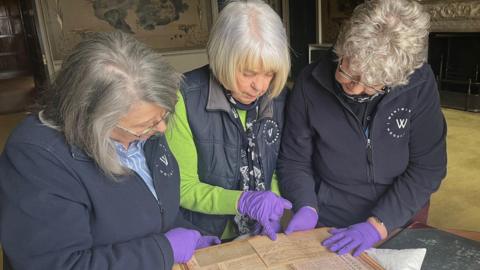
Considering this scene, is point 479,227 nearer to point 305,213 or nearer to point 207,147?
point 305,213

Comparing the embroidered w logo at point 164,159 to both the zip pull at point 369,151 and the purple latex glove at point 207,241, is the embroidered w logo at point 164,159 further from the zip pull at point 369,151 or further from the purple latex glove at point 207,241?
the zip pull at point 369,151

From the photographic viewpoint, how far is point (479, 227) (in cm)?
222

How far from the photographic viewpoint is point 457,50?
4.73 metres

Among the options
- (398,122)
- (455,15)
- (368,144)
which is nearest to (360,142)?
(368,144)

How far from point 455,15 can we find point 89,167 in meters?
4.85

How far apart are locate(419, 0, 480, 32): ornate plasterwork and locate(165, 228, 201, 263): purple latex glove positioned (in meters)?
4.54

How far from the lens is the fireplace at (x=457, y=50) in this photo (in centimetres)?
447

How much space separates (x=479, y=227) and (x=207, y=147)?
5.89 feet

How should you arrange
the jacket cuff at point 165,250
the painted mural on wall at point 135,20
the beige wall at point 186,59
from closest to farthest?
the jacket cuff at point 165,250 < the painted mural on wall at point 135,20 < the beige wall at point 186,59

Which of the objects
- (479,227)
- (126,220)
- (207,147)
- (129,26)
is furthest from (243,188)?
(129,26)

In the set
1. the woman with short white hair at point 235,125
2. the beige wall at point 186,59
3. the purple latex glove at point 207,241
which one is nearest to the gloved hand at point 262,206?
the woman with short white hair at point 235,125

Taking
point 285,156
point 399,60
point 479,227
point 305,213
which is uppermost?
point 399,60

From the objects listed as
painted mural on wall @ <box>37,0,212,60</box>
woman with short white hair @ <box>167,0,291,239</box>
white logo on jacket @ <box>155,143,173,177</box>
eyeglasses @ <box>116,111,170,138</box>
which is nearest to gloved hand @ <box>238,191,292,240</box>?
woman with short white hair @ <box>167,0,291,239</box>

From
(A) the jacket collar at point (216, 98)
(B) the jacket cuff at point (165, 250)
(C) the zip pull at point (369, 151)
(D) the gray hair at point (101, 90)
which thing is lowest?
(B) the jacket cuff at point (165, 250)
